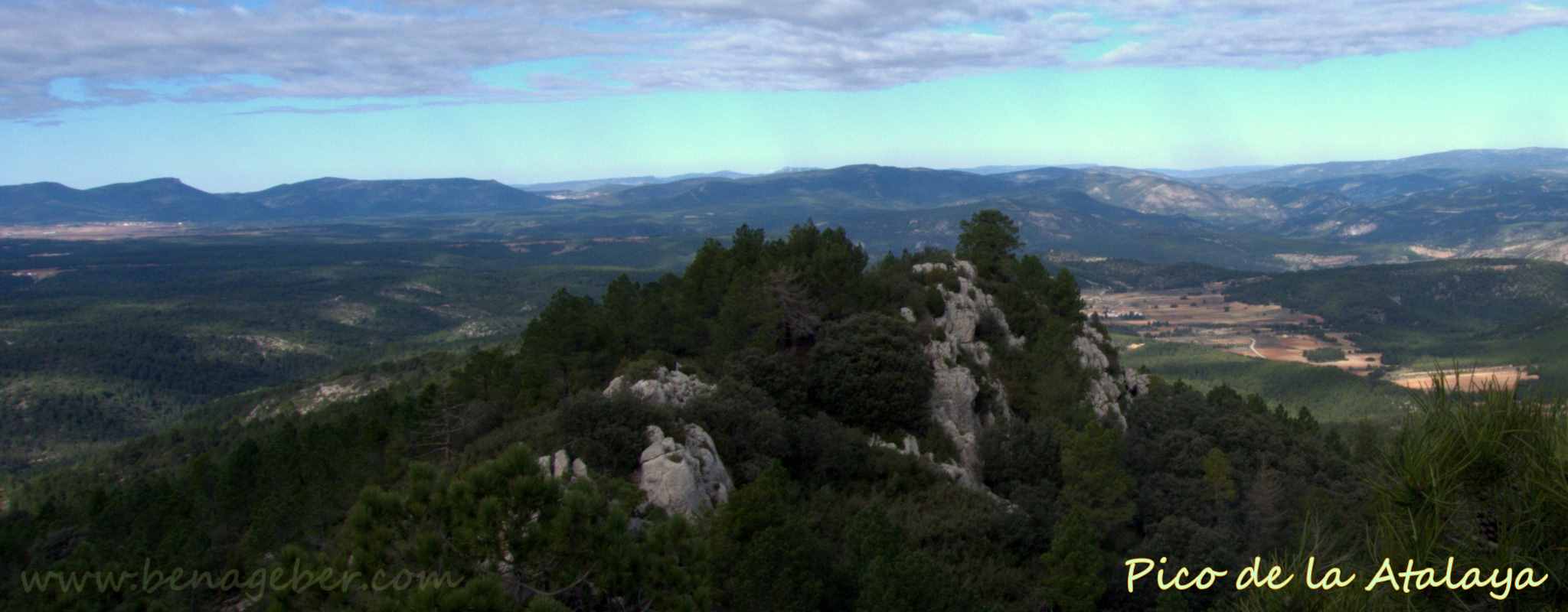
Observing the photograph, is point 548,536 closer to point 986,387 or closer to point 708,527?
point 708,527

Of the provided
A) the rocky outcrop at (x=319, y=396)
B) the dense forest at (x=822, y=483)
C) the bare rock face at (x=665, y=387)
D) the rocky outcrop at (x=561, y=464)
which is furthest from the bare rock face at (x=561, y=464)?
the rocky outcrop at (x=319, y=396)

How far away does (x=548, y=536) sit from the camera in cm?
1611

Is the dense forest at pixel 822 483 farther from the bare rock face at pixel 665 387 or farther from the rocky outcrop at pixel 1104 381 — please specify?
the rocky outcrop at pixel 1104 381

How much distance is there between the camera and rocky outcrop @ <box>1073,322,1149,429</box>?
50.1m

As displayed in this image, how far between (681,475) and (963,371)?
20799 millimetres

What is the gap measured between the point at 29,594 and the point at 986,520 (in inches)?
1144

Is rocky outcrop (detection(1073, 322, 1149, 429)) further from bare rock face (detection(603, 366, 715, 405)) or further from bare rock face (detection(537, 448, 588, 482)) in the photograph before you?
bare rock face (detection(537, 448, 588, 482))

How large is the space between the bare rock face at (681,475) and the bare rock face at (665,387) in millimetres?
3715

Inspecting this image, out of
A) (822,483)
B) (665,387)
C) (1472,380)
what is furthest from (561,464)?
(1472,380)

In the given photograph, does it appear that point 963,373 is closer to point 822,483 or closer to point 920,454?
point 920,454

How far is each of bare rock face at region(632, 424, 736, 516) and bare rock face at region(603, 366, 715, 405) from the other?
3715 millimetres

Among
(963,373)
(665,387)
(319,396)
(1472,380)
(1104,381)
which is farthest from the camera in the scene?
(319,396)

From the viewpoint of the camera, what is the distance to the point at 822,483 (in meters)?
36.8

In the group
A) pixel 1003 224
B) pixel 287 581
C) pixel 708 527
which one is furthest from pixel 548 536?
pixel 1003 224
